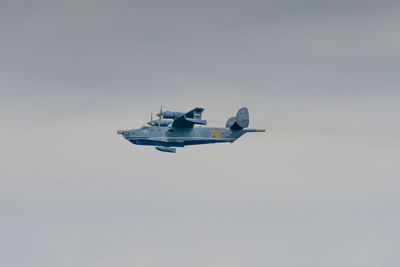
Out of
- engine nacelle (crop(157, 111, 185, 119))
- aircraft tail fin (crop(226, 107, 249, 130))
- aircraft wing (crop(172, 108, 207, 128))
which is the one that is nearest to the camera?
aircraft wing (crop(172, 108, 207, 128))

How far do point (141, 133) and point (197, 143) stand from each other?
327 inches

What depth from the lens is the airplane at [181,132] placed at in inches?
3538

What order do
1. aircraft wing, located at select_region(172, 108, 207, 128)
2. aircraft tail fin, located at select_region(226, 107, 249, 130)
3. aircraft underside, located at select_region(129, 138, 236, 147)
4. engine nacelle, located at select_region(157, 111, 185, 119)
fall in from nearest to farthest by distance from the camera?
aircraft wing, located at select_region(172, 108, 207, 128), aircraft underside, located at select_region(129, 138, 236, 147), engine nacelle, located at select_region(157, 111, 185, 119), aircraft tail fin, located at select_region(226, 107, 249, 130)

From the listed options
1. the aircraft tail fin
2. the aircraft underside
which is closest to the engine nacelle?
the aircraft underside

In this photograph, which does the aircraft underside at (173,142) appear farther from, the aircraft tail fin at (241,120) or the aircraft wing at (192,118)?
the aircraft wing at (192,118)

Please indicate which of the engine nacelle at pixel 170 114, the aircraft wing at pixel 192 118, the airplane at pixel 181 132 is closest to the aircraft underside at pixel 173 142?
the airplane at pixel 181 132

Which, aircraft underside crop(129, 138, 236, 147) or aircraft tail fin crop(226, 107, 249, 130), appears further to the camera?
aircraft tail fin crop(226, 107, 249, 130)

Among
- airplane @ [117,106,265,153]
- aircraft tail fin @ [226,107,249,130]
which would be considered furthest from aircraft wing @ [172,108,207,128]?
aircraft tail fin @ [226,107,249,130]

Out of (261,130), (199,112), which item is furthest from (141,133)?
(261,130)

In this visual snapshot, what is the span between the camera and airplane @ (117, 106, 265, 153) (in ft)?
295

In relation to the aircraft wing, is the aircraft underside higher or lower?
lower

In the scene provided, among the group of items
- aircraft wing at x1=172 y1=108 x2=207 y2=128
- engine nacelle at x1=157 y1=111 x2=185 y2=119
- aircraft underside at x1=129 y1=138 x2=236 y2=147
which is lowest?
aircraft underside at x1=129 y1=138 x2=236 y2=147

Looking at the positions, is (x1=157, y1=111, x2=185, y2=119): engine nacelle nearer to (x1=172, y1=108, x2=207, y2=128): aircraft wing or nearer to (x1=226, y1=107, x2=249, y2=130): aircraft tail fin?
(x1=172, y1=108, x2=207, y2=128): aircraft wing

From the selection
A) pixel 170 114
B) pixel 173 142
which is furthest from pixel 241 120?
pixel 173 142
